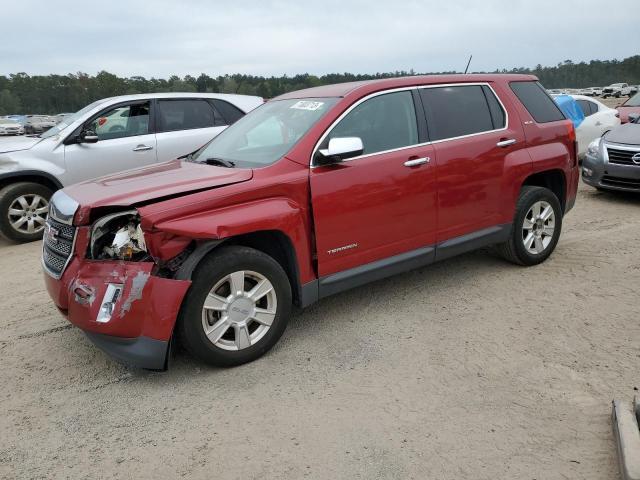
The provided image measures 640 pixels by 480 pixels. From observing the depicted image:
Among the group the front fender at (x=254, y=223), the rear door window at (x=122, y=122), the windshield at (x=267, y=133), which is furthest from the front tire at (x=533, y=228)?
the rear door window at (x=122, y=122)

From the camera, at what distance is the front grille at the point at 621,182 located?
299 inches

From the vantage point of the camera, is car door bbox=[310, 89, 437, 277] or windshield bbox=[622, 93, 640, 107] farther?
windshield bbox=[622, 93, 640, 107]

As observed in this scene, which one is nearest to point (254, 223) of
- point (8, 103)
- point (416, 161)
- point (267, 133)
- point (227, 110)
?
point (267, 133)

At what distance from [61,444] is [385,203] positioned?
258 cm

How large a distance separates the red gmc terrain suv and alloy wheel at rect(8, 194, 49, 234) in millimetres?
3517

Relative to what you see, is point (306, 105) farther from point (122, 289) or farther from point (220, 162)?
point (122, 289)

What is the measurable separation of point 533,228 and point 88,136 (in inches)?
222

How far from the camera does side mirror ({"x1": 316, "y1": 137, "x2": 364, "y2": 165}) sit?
3.54m

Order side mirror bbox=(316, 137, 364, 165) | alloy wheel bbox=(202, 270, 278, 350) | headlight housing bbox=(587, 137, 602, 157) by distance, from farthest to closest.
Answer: headlight housing bbox=(587, 137, 602, 157)
side mirror bbox=(316, 137, 364, 165)
alloy wheel bbox=(202, 270, 278, 350)

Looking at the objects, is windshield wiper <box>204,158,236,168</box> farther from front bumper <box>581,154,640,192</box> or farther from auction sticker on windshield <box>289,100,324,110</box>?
front bumper <box>581,154,640,192</box>

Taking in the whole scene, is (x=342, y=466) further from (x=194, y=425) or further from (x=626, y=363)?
(x=626, y=363)

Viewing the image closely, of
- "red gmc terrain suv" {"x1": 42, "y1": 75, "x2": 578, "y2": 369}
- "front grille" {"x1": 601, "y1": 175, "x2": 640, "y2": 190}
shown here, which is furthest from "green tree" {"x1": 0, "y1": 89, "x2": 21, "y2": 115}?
"red gmc terrain suv" {"x1": 42, "y1": 75, "x2": 578, "y2": 369}

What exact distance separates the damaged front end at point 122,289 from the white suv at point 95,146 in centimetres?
412

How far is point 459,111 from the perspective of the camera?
14.9 ft
